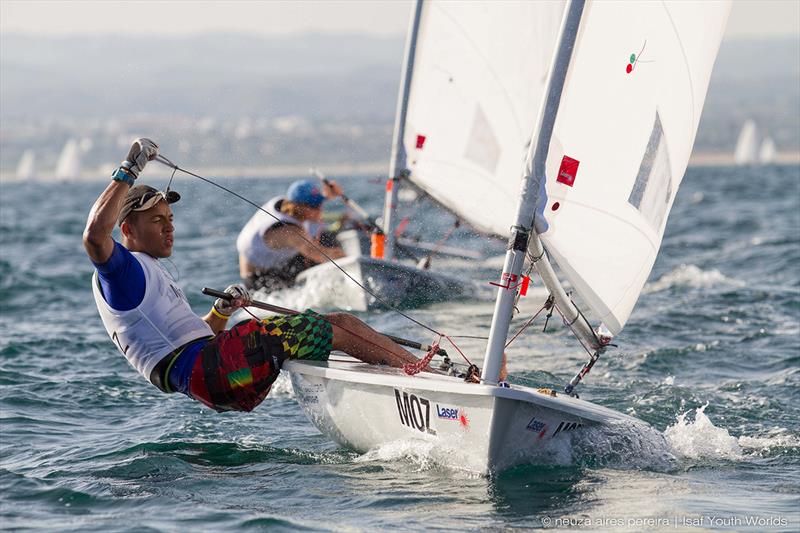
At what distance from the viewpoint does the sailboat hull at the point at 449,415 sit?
4655 mm

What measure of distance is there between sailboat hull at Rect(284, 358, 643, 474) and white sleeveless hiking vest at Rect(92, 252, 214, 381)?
546 millimetres

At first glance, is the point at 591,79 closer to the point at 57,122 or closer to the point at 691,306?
the point at 691,306

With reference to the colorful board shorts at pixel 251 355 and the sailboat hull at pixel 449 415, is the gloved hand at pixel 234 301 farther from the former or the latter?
the sailboat hull at pixel 449 415

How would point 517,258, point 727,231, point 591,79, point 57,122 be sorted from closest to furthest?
1. point 517,258
2. point 591,79
3. point 727,231
4. point 57,122

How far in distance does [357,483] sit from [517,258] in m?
1.20

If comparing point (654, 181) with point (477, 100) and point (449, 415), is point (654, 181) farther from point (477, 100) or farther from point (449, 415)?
point (477, 100)

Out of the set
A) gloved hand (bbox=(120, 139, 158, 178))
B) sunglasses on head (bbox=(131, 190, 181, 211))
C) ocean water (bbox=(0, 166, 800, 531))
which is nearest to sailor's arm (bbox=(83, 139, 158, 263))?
gloved hand (bbox=(120, 139, 158, 178))

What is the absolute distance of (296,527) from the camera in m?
4.41

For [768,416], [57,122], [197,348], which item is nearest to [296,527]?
[197,348]

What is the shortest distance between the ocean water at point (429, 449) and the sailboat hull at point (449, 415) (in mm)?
80

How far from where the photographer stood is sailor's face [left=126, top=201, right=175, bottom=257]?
5.18 metres

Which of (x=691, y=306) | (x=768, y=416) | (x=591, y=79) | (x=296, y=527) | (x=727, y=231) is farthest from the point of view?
(x=727, y=231)

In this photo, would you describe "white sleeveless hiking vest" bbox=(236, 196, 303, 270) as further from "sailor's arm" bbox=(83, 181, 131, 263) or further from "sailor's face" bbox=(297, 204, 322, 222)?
"sailor's arm" bbox=(83, 181, 131, 263)

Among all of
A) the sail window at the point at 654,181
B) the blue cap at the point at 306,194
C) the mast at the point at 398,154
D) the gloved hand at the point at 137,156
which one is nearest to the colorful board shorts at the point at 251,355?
the gloved hand at the point at 137,156
